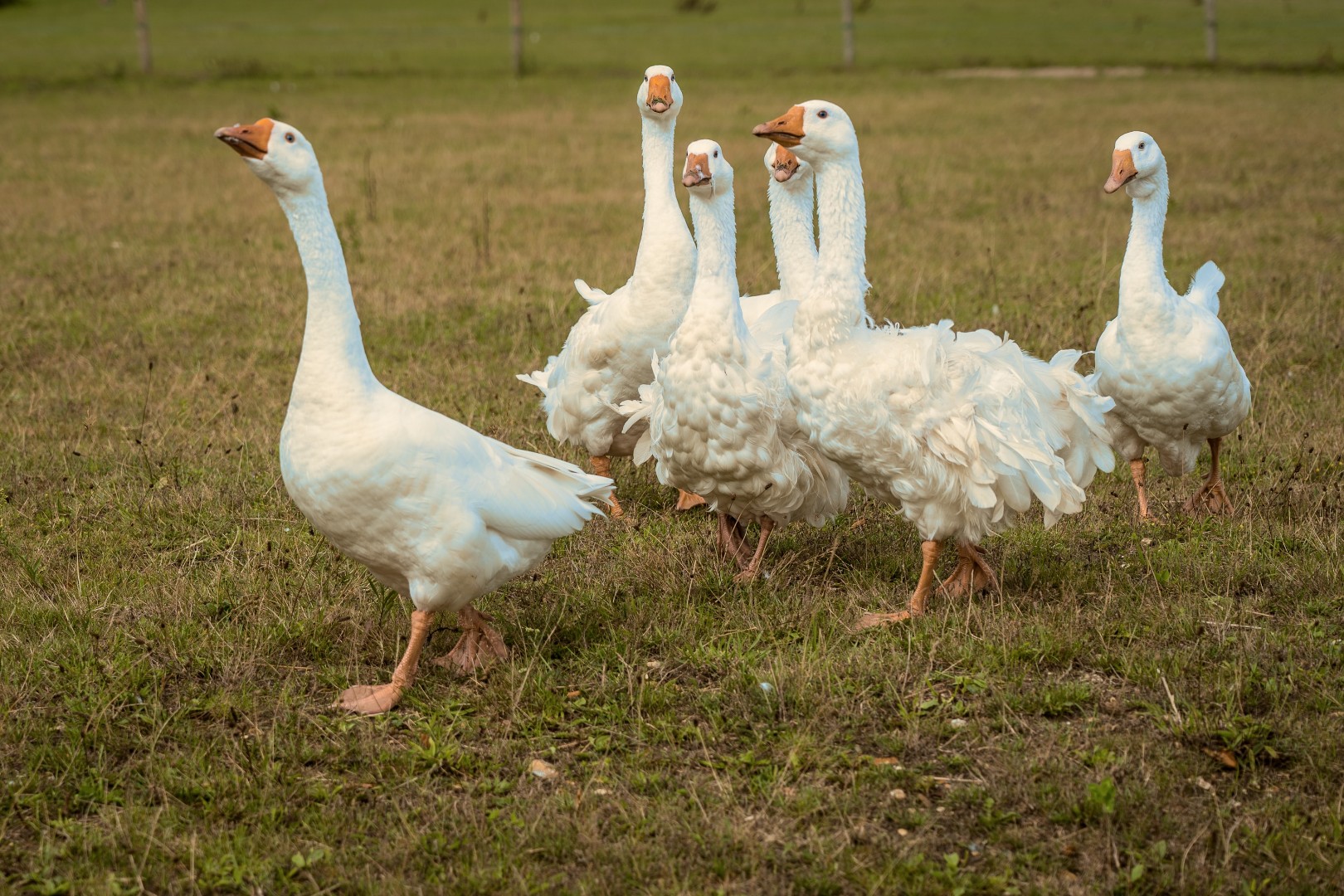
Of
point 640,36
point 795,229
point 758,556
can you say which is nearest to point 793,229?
point 795,229

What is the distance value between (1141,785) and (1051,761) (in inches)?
10.7

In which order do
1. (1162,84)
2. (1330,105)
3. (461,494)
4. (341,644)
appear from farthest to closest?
(1162,84), (1330,105), (341,644), (461,494)

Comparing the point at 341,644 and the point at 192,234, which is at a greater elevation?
the point at 192,234

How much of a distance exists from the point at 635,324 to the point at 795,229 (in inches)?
37.0

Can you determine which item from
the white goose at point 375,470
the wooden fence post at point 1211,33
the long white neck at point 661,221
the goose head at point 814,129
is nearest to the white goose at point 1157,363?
the goose head at point 814,129

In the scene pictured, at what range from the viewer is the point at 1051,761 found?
12.8 ft

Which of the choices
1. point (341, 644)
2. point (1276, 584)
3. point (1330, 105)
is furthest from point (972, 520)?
point (1330, 105)

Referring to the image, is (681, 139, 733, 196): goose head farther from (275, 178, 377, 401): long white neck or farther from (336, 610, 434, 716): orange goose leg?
(336, 610, 434, 716): orange goose leg

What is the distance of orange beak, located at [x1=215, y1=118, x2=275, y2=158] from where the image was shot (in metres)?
4.05

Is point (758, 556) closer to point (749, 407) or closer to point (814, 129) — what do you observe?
point (749, 407)

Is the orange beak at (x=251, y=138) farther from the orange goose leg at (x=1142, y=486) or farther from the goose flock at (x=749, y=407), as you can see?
the orange goose leg at (x=1142, y=486)

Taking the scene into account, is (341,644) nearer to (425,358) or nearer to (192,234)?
(425,358)

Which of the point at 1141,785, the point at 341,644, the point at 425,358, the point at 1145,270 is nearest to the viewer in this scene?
the point at 1141,785

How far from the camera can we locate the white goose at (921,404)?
4812mm
